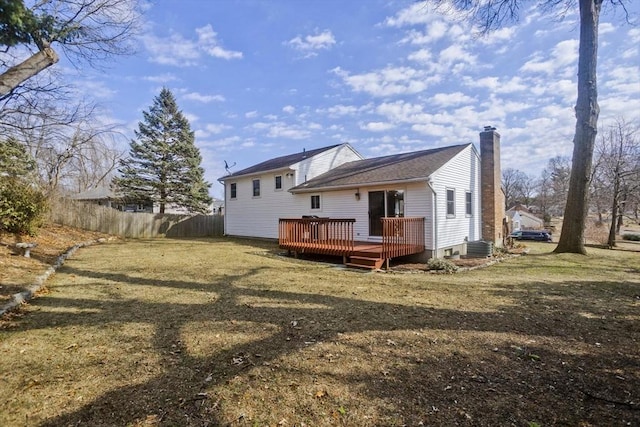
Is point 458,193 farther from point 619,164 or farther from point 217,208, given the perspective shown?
point 217,208

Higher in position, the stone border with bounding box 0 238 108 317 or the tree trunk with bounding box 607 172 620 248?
the tree trunk with bounding box 607 172 620 248

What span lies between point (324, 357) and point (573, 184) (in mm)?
13188

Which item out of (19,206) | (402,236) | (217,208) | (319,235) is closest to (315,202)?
(319,235)

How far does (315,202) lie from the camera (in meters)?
14.3

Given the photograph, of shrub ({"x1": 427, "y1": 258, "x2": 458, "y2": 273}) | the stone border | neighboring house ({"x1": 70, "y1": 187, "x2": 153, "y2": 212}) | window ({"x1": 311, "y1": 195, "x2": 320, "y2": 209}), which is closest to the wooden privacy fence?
neighboring house ({"x1": 70, "y1": 187, "x2": 153, "y2": 212})

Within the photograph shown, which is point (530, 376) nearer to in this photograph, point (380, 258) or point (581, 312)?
point (581, 312)

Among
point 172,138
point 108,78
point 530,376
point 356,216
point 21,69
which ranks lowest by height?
point 530,376

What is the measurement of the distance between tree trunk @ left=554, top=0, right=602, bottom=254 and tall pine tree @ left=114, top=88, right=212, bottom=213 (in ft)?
73.7

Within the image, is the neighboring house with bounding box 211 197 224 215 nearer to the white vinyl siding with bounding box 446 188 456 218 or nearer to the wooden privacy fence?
Answer: the wooden privacy fence

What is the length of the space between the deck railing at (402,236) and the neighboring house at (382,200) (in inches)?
1.3

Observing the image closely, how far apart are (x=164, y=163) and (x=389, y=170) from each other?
17.9 metres

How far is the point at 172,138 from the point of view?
24.2 m

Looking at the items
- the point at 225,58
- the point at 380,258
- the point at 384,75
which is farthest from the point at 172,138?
the point at 380,258

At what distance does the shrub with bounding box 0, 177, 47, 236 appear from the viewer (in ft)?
30.6
